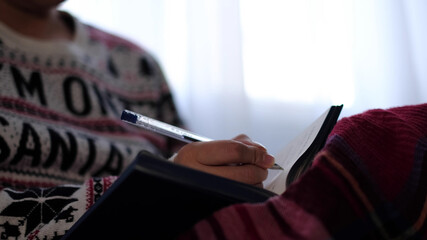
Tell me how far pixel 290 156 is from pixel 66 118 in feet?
1.61

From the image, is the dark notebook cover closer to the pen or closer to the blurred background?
the pen

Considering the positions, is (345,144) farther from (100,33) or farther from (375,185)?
(100,33)

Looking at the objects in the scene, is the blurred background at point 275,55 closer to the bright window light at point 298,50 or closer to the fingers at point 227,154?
the bright window light at point 298,50

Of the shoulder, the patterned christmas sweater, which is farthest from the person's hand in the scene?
the shoulder

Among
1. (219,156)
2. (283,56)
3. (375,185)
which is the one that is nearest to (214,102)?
(283,56)

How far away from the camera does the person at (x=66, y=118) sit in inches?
21.0

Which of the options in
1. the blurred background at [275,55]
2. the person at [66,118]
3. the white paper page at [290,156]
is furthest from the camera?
the blurred background at [275,55]

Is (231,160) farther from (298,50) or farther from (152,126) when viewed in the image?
(298,50)

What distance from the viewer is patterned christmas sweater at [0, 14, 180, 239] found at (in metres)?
0.55

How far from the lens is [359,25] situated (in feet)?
3.03

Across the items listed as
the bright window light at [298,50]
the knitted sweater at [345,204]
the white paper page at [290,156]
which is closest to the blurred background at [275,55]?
the bright window light at [298,50]

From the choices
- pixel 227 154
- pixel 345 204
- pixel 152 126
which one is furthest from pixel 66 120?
pixel 345 204

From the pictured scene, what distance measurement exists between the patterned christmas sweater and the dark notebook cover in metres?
0.16

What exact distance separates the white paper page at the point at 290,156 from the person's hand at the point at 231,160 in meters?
0.02
